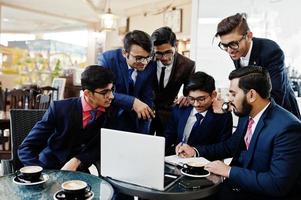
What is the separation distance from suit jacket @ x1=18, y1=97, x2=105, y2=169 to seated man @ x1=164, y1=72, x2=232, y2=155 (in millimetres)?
577

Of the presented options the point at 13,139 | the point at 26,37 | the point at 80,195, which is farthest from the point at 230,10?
the point at 26,37

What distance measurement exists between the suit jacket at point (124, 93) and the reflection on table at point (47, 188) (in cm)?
57

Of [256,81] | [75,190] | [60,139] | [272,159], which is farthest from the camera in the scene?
[60,139]

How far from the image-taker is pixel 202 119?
6.71 ft

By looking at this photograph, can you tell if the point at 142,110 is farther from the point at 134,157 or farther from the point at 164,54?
the point at 134,157

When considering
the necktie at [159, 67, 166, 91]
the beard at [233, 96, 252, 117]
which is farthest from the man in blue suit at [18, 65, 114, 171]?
the beard at [233, 96, 252, 117]

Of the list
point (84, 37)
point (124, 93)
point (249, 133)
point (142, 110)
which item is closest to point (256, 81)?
point (249, 133)

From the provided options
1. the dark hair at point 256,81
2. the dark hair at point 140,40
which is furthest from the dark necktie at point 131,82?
the dark hair at point 256,81

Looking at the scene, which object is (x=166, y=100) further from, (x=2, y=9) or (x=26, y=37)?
(x=26, y=37)

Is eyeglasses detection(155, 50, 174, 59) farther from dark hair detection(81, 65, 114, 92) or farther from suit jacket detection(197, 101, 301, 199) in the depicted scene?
suit jacket detection(197, 101, 301, 199)

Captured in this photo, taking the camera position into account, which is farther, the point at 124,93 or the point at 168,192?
the point at 124,93

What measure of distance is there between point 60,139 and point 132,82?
633 mm

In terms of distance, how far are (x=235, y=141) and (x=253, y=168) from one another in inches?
12.7

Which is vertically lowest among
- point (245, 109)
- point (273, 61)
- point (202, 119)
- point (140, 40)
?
point (202, 119)
